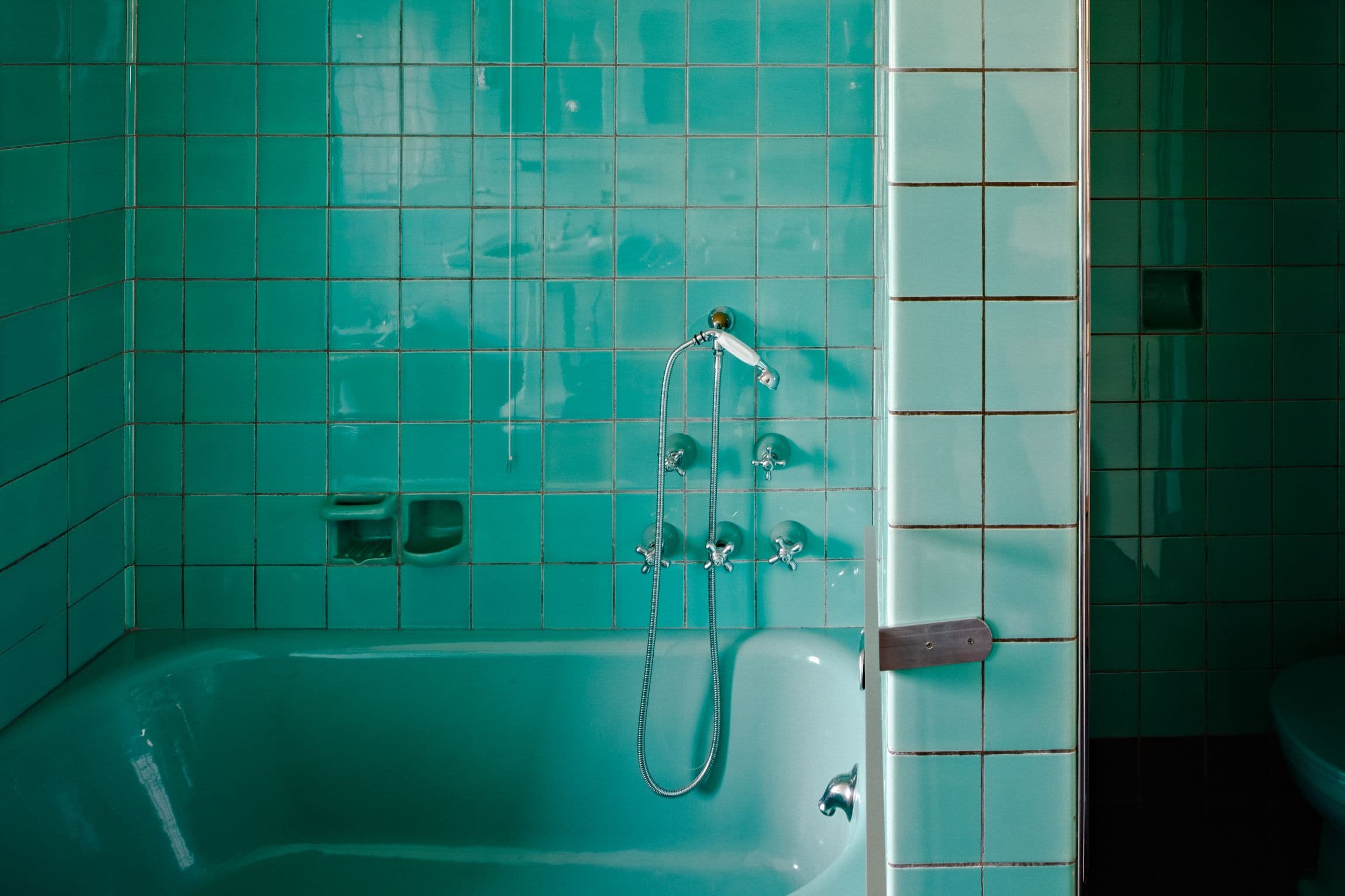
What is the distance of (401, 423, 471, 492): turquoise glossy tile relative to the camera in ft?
7.80

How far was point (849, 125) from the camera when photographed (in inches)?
91.4

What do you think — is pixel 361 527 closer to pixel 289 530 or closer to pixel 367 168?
pixel 289 530

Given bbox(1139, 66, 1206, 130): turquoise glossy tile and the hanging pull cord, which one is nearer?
bbox(1139, 66, 1206, 130): turquoise glossy tile

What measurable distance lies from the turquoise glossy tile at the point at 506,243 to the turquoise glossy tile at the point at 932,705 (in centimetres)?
134

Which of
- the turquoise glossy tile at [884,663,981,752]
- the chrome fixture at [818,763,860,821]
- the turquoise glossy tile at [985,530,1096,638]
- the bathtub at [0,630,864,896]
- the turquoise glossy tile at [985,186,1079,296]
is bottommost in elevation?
the bathtub at [0,630,864,896]

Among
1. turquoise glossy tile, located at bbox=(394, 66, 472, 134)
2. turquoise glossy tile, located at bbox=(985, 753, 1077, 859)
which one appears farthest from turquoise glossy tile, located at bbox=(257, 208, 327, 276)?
turquoise glossy tile, located at bbox=(985, 753, 1077, 859)

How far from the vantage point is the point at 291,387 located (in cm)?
238

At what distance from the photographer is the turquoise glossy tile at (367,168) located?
2.33 meters

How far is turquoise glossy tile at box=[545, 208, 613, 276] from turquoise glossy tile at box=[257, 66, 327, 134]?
0.49m

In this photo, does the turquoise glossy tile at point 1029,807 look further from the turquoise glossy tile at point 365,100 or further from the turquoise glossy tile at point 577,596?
the turquoise glossy tile at point 365,100

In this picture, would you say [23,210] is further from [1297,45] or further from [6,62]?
[1297,45]

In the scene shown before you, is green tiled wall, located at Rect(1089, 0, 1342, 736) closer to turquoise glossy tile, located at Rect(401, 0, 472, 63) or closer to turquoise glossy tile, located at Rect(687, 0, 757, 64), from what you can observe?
turquoise glossy tile, located at Rect(687, 0, 757, 64)

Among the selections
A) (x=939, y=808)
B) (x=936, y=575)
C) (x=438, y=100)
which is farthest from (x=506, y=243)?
(x=939, y=808)

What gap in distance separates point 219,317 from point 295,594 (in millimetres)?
572
